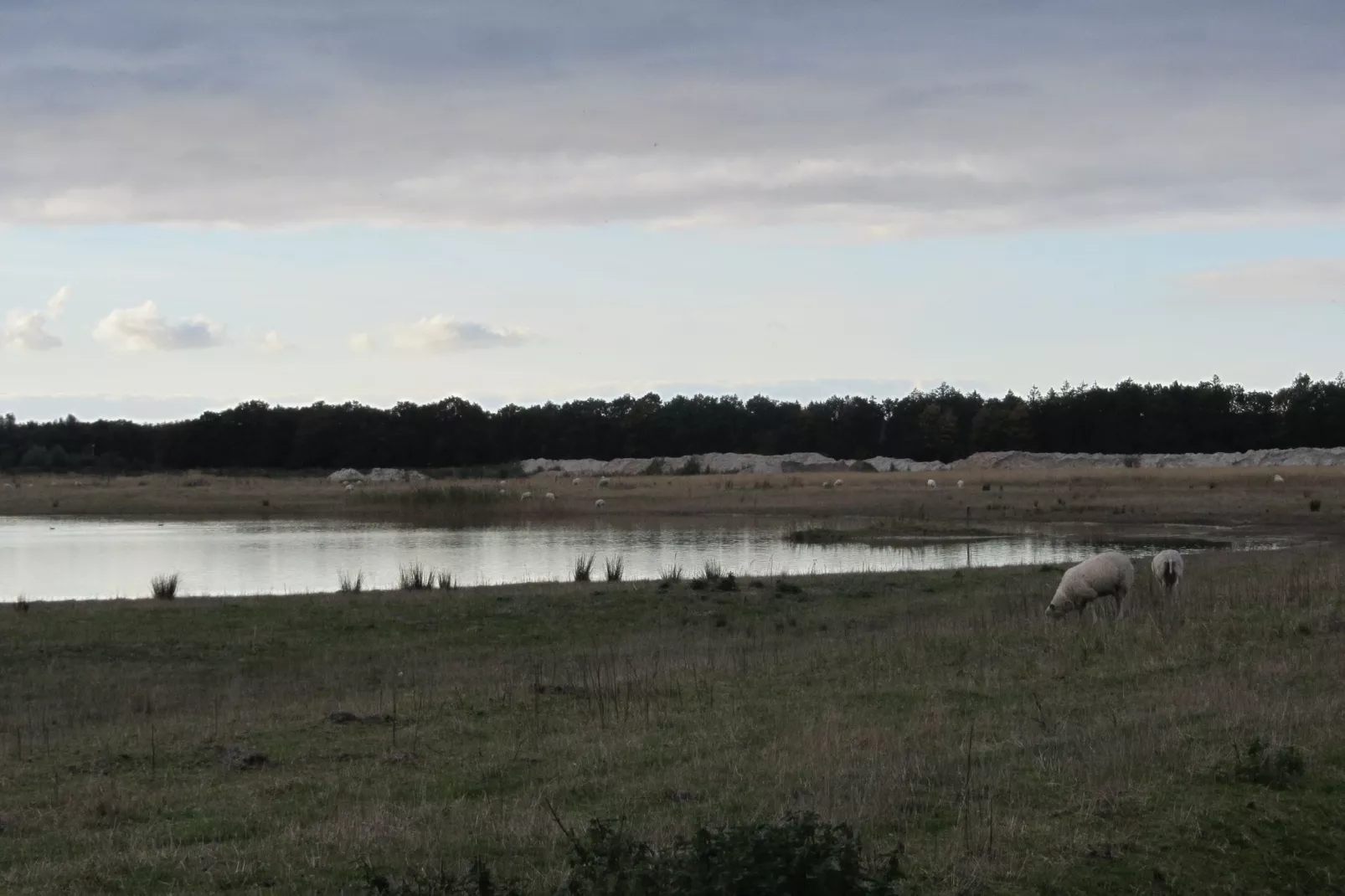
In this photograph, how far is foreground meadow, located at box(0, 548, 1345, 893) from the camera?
741 cm

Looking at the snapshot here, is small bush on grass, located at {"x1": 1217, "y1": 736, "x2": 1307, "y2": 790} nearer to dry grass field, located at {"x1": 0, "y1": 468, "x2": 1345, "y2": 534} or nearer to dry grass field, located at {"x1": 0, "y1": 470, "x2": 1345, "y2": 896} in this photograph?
dry grass field, located at {"x1": 0, "y1": 470, "x2": 1345, "y2": 896}

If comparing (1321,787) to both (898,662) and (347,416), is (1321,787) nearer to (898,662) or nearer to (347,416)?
(898,662)

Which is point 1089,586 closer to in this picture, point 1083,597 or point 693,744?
point 1083,597

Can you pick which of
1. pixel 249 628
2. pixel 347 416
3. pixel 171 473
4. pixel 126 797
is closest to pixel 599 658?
pixel 249 628

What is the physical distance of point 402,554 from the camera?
40188mm

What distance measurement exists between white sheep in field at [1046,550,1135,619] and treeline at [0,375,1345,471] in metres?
99.1

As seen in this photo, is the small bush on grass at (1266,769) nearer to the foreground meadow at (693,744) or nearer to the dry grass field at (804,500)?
the foreground meadow at (693,744)

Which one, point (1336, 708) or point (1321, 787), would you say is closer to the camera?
point (1321, 787)

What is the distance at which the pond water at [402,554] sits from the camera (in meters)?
32.5

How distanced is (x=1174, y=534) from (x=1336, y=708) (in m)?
35.4

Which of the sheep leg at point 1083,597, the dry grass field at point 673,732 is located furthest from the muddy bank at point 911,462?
the sheep leg at point 1083,597

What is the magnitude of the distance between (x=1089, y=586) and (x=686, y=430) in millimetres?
115954

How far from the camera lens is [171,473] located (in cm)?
10225

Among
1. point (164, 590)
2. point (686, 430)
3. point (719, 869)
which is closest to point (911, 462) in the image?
point (686, 430)
